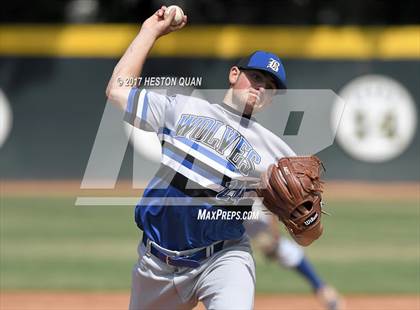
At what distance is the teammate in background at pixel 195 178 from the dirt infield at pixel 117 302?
3.25 meters

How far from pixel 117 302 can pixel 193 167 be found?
12.6ft

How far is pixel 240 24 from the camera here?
1816cm

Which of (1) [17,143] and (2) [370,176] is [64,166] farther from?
(2) [370,176]

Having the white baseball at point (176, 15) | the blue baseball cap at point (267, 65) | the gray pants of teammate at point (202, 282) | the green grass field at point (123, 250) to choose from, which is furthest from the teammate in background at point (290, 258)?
the white baseball at point (176, 15)

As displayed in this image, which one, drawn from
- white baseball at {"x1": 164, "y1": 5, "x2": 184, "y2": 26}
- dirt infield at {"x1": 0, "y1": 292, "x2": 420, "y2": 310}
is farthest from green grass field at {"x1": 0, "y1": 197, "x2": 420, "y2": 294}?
white baseball at {"x1": 164, "y1": 5, "x2": 184, "y2": 26}

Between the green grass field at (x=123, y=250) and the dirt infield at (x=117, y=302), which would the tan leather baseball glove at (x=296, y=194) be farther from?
the green grass field at (x=123, y=250)

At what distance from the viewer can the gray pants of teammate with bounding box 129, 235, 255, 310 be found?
4395mm

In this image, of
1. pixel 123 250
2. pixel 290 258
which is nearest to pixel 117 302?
pixel 290 258

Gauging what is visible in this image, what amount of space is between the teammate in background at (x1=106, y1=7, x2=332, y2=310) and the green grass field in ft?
14.0

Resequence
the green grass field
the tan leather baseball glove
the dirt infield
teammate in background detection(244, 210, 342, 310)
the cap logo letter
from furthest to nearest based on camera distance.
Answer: the green grass field, the dirt infield, teammate in background detection(244, 210, 342, 310), the cap logo letter, the tan leather baseball glove

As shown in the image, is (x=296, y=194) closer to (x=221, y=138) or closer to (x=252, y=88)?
(x=221, y=138)

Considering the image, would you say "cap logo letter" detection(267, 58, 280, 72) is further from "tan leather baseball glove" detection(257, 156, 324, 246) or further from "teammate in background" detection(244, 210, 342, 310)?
"teammate in background" detection(244, 210, 342, 310)

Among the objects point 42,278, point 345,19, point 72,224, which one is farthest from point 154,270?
point 345,19

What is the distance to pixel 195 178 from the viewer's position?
464 centimetres
